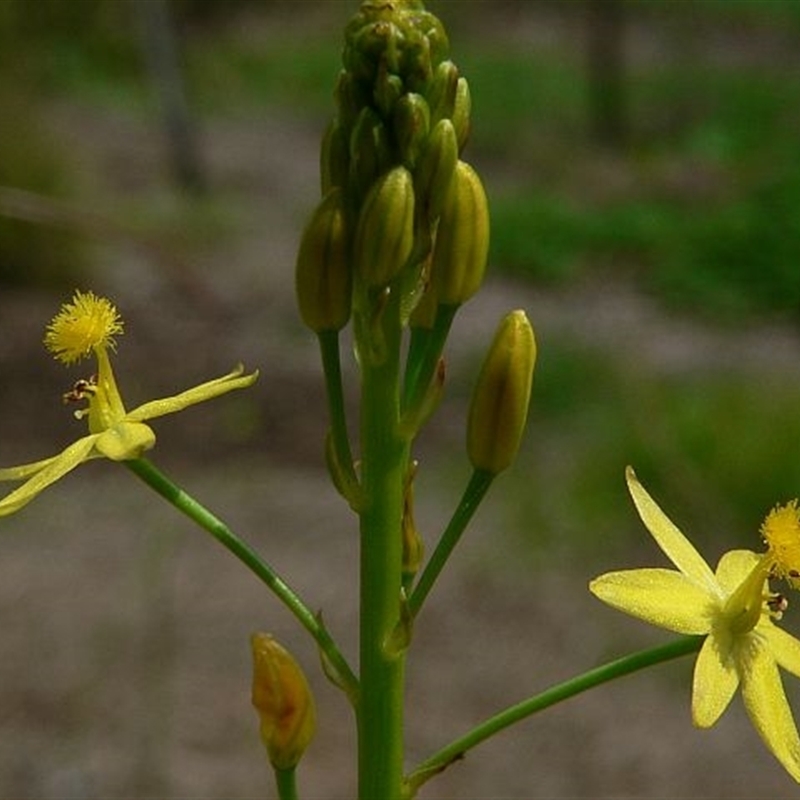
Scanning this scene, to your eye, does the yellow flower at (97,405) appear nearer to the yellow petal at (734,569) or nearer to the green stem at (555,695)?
the green stem at (555,695)

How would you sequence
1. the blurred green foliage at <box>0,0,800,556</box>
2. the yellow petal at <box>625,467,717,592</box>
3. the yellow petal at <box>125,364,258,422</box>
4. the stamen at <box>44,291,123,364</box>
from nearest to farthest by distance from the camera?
the yellow petal at <box>125,364,258,422</box> → the yellow petal at <box>625,467,717,592</box> → the stamen at <box>44,291,123,364</box> → the blurred green foliage at <box>0,0,800,556</box>

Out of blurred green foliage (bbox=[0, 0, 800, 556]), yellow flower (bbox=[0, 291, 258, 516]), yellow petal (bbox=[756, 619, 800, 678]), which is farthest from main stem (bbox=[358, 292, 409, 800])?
blurred green foliage (bbox=[0, 0, 800, 556])

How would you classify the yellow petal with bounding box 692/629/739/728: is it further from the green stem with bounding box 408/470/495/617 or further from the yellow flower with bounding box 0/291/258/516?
the yellow flower with bounding box 0/291/258/516

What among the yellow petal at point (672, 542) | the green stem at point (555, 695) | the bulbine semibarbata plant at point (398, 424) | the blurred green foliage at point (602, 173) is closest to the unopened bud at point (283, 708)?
the bulbine semibarbata plant at point (398, 424)

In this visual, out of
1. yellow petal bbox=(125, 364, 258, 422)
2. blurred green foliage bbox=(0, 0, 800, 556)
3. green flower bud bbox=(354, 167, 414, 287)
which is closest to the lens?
green flower bud bbox=(354, 167, 414, 287)

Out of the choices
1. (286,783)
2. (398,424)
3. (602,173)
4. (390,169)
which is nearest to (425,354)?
(398,424)

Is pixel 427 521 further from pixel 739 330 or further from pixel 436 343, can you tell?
pixel 436 343

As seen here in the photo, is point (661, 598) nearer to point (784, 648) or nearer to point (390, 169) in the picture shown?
point (784, 648)
